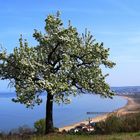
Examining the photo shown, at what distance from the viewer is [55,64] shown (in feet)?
99.7

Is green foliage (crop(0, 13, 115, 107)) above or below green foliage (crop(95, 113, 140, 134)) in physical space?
above

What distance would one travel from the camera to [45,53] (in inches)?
1198

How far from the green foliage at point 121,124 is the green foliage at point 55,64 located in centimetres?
404

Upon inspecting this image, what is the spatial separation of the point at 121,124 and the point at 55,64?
666 cm

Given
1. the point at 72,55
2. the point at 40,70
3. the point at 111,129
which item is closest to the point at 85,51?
the point at 72,55

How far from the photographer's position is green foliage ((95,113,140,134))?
26.0 m

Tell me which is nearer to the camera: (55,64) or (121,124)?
(121,124)

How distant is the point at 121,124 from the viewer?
26125 mm

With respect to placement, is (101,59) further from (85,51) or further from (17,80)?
(17,80)

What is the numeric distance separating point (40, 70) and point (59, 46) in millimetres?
2176

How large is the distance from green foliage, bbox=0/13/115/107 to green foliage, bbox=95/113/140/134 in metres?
4.04

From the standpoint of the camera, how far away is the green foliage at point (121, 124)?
25969 mm

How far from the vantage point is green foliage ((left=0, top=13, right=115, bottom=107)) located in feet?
94.7

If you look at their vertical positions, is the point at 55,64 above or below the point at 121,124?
above
